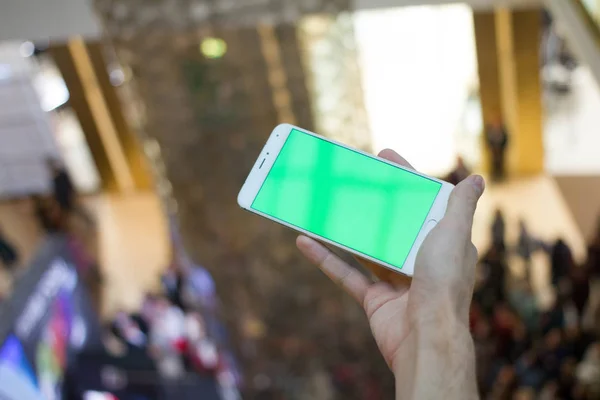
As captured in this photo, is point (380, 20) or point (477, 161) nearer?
point (380, 20)

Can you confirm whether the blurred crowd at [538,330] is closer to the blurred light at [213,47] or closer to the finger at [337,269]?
the blurred light at [213,47]

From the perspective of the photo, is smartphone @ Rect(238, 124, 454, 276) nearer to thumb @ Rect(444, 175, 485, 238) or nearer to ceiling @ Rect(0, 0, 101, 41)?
thumb @ Rect(444, 175, 485, 238)

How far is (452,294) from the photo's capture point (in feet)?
3.76

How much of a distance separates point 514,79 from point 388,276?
4.44m

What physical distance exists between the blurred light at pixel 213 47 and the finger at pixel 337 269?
220 centimetres

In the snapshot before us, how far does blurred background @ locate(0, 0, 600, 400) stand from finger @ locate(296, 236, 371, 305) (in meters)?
1.16

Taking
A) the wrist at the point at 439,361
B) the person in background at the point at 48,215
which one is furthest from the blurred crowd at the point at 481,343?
the wrist at the point at 439,361

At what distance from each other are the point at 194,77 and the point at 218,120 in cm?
25

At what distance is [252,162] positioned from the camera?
3252mm

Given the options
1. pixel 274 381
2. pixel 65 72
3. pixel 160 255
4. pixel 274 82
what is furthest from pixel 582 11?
pixel 65 72

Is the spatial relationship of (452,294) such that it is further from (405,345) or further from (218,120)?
(218,120)

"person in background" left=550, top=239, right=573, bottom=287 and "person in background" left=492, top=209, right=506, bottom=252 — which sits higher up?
"person in background" left=492, top=209, right=506, bottom=252

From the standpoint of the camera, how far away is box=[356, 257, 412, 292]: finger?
142 cm

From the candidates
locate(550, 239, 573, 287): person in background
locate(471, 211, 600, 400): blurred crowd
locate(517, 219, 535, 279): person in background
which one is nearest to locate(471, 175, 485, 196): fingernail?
locate(471, 211, 600, 400): blurred crowd
